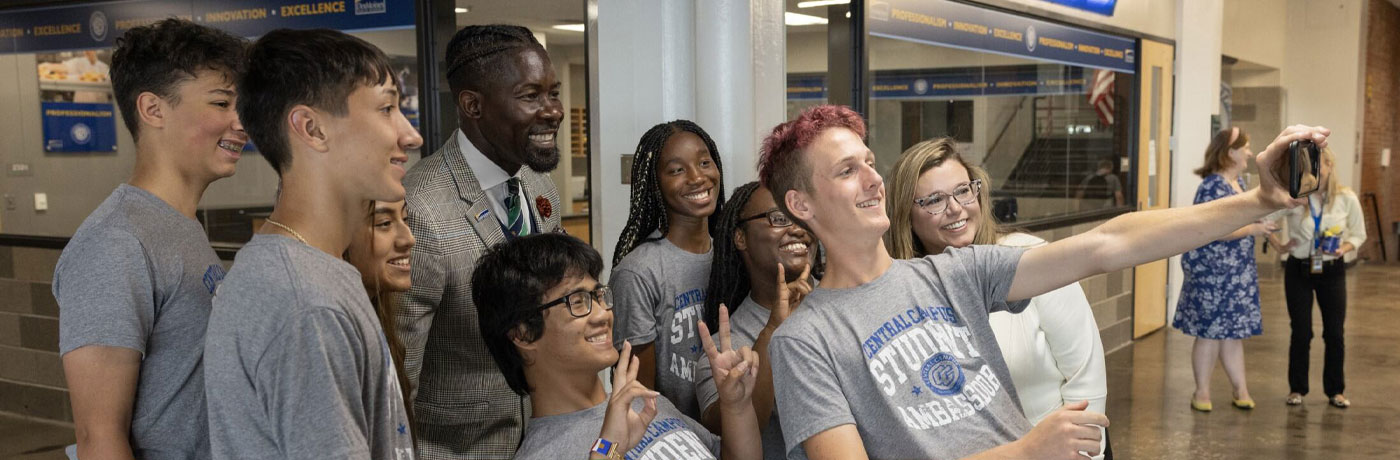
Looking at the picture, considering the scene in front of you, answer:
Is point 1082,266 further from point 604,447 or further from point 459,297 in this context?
point 459,297

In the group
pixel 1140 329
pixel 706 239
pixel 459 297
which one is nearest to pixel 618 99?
pixel 706 239

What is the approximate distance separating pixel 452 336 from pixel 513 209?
13.6 inches

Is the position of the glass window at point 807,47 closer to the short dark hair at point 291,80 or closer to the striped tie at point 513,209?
the striped tie at point 513,209

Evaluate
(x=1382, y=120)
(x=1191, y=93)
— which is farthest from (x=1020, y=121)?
(x=1382, y=120)

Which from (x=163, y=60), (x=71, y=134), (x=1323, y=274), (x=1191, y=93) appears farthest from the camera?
(x=1191, y=93)

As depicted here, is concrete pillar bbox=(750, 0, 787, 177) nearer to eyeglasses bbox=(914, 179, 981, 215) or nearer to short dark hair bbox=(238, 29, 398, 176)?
eyeglasses bbox=(914, 179, 981, 215)

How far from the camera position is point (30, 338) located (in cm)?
570

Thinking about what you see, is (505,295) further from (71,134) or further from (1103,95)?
(1103,95)

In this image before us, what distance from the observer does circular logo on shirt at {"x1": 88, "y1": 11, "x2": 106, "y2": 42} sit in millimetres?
5316

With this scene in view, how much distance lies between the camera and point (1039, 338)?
255 centimetres

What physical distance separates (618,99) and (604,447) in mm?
2118

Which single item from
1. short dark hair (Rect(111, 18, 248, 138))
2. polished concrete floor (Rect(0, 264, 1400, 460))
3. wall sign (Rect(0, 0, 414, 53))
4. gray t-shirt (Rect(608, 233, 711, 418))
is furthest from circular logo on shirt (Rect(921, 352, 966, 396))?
polished concrete floor (Rect(0, 264, 1400, 460))

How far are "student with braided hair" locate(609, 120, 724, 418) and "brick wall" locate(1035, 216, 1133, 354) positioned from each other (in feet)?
14.7

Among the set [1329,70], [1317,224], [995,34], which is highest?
[1329,70]
